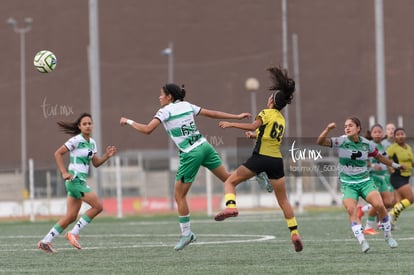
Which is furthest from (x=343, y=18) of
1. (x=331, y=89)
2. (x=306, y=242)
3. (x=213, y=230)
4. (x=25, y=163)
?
(x=306, y=242)

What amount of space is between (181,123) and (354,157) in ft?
8.61

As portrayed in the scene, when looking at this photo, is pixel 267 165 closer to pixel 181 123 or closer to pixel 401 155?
pixel 181 123

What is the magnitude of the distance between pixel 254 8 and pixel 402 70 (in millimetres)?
8827

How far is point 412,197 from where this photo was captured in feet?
64.7

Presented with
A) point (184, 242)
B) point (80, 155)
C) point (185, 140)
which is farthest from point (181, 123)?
point (80, 155)

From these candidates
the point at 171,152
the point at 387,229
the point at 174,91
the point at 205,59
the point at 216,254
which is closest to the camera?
the point at 216,254

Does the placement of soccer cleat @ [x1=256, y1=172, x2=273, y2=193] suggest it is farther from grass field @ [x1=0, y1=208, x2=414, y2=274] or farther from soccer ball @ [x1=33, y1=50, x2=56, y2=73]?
soccer ball @ [x1=33, y1=50, x2=56, y2=73]

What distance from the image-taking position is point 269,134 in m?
13.4

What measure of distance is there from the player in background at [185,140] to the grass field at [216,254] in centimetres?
74

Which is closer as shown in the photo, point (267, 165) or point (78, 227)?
point (267, 165)

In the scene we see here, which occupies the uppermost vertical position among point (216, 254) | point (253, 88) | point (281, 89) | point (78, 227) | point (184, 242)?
point (253, 88)

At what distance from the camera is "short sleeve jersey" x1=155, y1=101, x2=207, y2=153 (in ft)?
45.5

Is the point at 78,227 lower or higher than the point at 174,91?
lower

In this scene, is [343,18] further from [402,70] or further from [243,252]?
[243,252]
